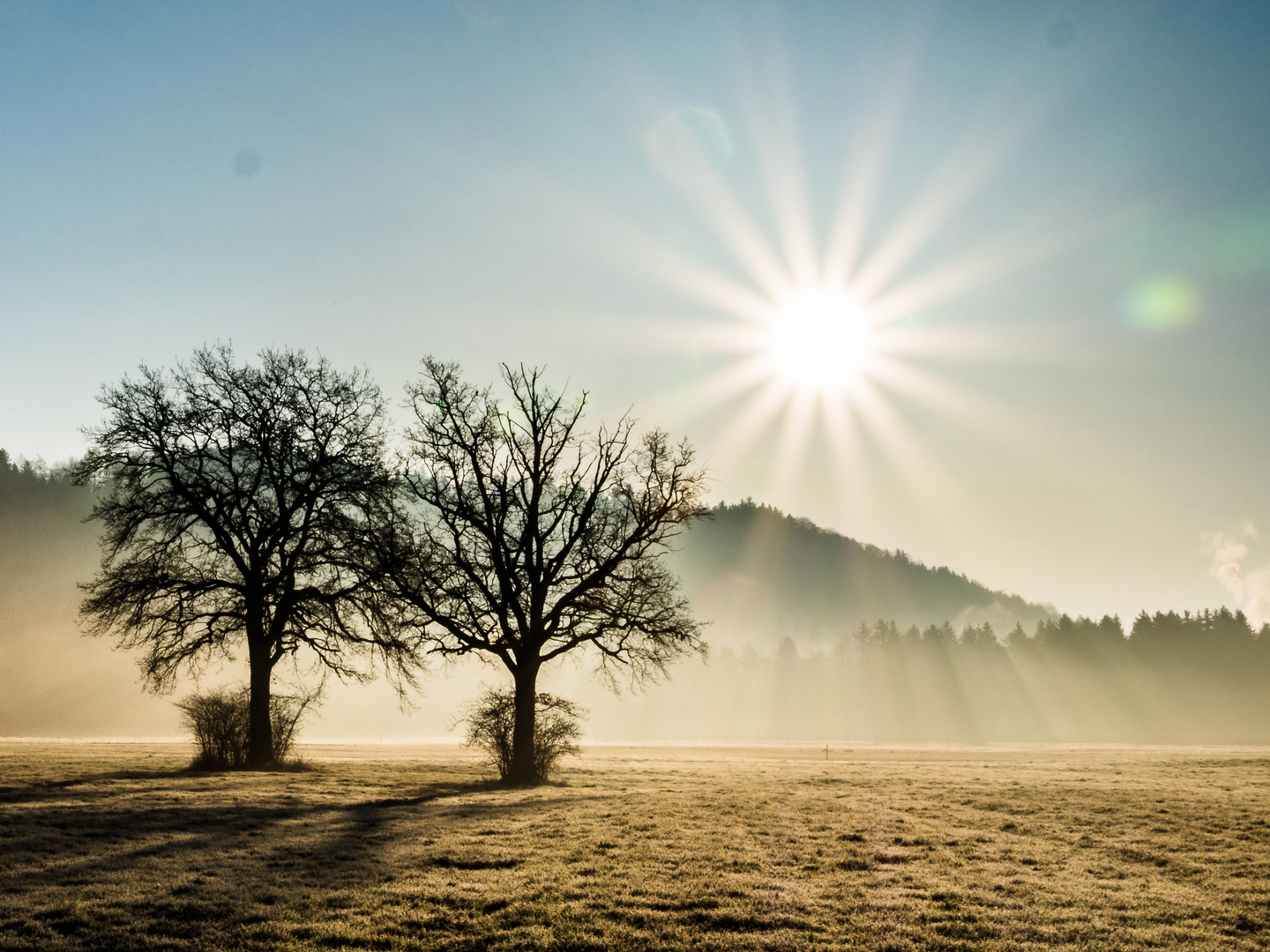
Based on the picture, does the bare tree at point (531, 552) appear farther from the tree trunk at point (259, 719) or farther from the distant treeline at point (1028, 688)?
the distant treeline at point (1028, 688)

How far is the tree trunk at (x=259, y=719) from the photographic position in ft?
93.8

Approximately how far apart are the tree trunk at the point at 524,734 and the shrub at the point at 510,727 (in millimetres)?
215

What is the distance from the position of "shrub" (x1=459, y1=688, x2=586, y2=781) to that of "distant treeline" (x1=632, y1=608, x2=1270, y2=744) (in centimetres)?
13519

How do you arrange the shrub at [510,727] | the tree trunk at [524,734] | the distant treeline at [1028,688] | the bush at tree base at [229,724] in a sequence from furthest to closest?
the distant treeline at [1028,688], the bush at tree base at [229,724], the shrub at [510,727], the tree trunk at [524,734]

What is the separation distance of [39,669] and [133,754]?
142185 mm

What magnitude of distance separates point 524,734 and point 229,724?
443 inches

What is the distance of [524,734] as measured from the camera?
2758 cm

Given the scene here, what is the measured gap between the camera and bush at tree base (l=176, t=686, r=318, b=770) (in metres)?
28.4

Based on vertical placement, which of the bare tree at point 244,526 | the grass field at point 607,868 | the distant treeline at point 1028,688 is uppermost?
the bare tree at point 244,526

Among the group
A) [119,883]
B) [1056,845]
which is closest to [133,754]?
[119,883]

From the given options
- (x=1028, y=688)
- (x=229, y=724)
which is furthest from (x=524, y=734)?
(x=1028, y=688)

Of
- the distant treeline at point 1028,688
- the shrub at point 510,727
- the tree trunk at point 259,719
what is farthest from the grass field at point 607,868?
the distant treeline at point 1028,688

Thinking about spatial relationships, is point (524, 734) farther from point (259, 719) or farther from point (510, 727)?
point (259, 719)

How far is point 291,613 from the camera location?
101ft
